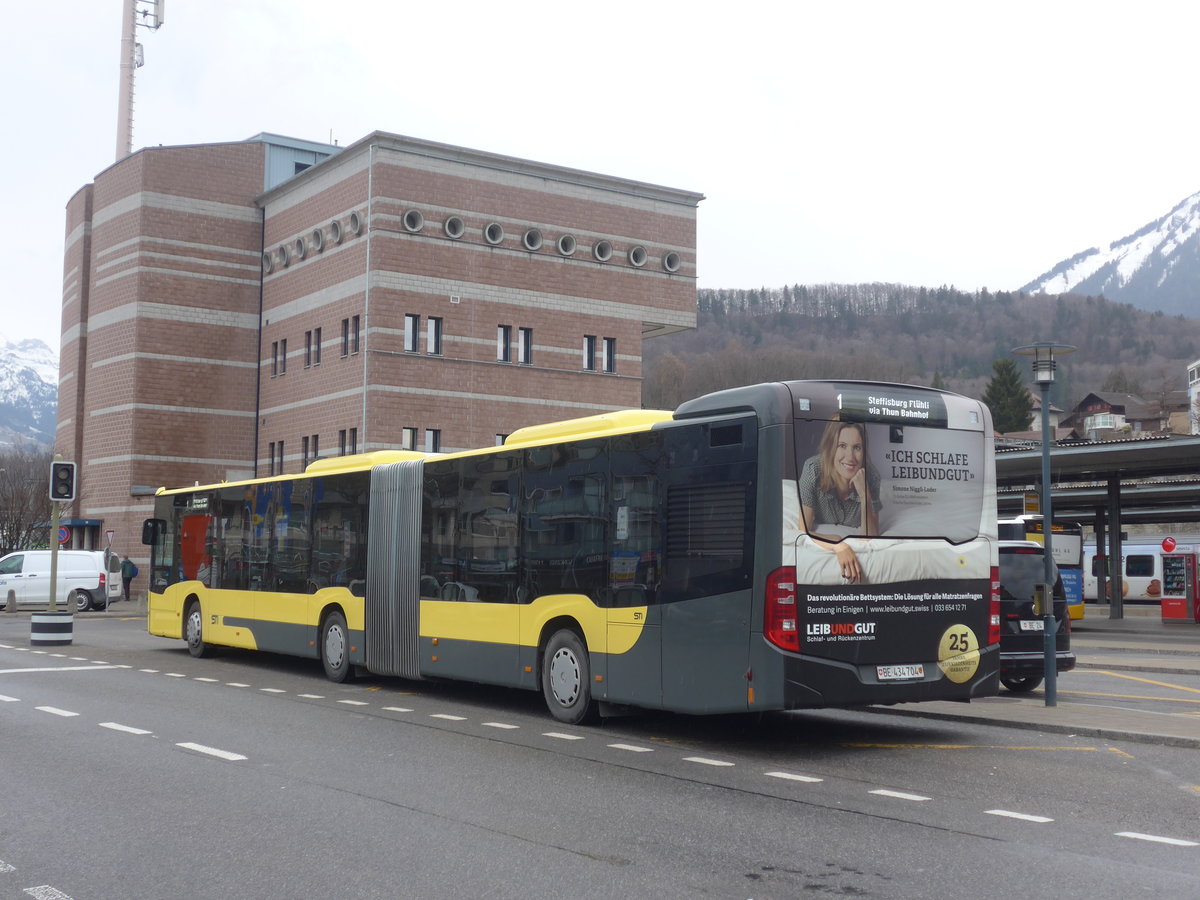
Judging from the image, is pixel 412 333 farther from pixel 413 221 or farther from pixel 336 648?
pixel 336 648

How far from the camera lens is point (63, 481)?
81.9 ft

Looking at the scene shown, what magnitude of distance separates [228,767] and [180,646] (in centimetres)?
1562

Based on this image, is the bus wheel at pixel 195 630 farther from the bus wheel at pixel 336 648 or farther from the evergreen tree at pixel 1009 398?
the evergreen tree at pixel 1009 398

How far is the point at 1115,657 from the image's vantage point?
23.8m

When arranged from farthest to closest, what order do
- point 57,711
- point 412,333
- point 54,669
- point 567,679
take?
point 412,333
point 54,669
point 57,711
point 567,679

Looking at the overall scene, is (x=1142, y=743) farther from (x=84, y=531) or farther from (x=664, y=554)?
(x=84, y=531)

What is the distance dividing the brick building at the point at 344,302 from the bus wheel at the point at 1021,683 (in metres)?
29.4

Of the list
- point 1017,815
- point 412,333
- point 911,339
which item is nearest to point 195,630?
point 1017,815

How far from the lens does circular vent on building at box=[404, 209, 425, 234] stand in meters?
43.2

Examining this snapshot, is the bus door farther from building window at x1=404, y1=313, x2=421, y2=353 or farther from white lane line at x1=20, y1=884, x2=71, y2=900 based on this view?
building window at x1=404, y1=313, x2=421, y2=353

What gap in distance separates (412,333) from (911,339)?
10078 centimetres

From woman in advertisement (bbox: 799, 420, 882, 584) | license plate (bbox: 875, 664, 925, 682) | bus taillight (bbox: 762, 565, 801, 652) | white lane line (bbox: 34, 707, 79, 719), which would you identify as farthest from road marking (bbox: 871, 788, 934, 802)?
white lane line (bbox: 34, 707, 79, 719)

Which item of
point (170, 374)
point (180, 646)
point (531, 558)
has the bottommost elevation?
point (180, 646)

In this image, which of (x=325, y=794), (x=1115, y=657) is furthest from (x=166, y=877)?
(x=1115, y=657)
